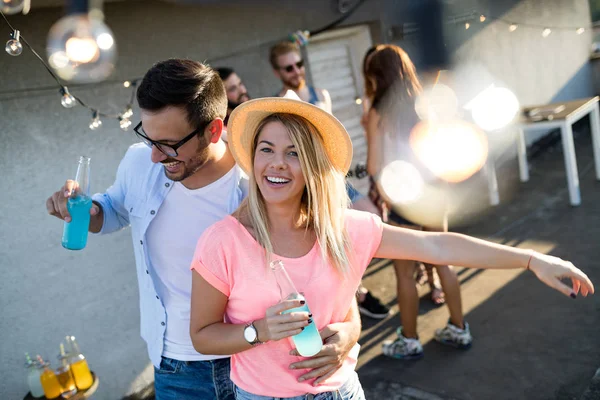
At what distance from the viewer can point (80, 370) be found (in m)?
3.76

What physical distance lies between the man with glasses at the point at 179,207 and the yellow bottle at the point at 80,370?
147cm

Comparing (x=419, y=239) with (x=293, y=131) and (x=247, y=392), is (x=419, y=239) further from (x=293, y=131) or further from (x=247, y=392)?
(x=247, y=392)

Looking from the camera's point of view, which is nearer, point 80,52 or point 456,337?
point 80,52

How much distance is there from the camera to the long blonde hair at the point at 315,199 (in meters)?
2.09

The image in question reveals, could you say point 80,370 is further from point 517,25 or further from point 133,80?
point 517,25

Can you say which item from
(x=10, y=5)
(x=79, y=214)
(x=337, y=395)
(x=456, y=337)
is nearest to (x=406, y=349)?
(x=456, y=337)

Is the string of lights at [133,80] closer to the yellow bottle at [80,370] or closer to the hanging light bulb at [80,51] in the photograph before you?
the hanging light bulb at [80,51]

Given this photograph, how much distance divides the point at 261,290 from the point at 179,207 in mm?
630

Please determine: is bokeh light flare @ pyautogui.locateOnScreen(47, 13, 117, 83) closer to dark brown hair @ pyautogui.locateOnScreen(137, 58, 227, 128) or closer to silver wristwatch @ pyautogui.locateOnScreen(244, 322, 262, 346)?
dark brown hair @ pyautogui.locateOnScreen(137, 58, 227, 128)

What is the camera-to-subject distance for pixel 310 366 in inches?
77.9

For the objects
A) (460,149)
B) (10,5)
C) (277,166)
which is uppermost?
(10,5)

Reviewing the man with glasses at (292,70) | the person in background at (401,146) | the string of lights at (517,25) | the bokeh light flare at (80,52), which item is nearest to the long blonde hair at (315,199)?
the bokeh light flare at (80,52)

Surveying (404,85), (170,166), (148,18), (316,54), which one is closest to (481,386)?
(404,85)

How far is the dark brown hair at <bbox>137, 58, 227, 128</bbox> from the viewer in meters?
Result: 2.26
